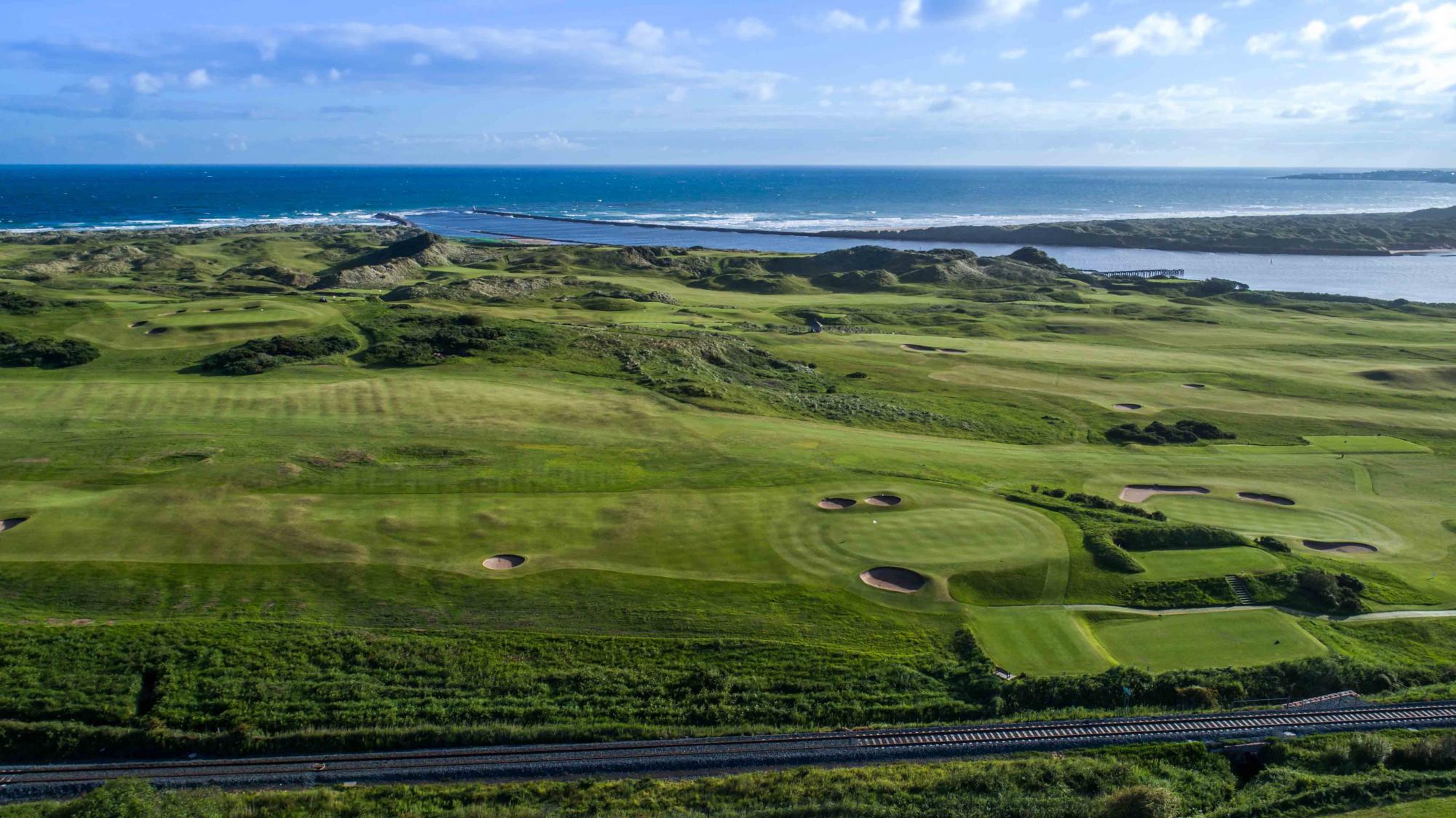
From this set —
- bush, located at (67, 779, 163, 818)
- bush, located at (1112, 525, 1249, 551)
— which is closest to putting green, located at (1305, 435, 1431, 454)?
bush, located at (1112, 525, 1249, 551)

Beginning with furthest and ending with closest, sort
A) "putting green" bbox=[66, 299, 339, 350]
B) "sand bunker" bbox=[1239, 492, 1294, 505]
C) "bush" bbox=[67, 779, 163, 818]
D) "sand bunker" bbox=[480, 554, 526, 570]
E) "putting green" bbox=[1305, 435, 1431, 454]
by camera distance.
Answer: "putting green" bbox=[66, 299, 339, 350] → "putting green" bbox=[1305, 435, 1431, 454] → "sand bunker" bbox=[1239, 492, 1294, 505] → "sand bunker" bbox=[480, 554, 526, 570] → "bush" bbox=[67, 779, 163, 818]

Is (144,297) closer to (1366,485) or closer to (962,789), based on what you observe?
(962,789)

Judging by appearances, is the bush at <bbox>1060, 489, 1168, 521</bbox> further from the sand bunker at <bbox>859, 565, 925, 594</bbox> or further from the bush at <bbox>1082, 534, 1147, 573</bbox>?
the sand bunker at <bbox>859, 565, 925, 594</bbox>

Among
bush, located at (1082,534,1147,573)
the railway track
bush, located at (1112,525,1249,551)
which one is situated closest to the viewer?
the railway track

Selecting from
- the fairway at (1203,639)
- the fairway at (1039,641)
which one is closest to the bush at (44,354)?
the fairway at (1039,641)

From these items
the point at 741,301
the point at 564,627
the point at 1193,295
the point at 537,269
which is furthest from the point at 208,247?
the point at 1193,295

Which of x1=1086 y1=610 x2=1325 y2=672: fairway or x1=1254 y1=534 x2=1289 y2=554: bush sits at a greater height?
x1=1254 y1=534 x2=1289 y2=554: bush
